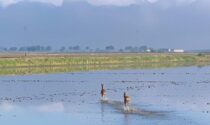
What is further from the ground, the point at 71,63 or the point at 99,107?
the point at 99,107

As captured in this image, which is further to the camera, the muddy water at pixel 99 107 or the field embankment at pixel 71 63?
the field embankment at pixel 71 63

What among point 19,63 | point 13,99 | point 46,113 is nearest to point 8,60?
point 19,63

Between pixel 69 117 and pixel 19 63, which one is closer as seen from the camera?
pixel 69 117

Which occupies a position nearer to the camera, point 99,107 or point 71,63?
point 99,107

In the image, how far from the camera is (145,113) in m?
33.6

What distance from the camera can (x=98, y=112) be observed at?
34.1 m

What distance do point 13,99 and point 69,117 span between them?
12.3 m

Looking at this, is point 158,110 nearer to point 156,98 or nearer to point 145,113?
point 145,113

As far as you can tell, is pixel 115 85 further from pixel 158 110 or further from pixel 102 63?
pixel 102 63

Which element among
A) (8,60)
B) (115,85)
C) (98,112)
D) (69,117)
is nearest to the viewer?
(69,117)

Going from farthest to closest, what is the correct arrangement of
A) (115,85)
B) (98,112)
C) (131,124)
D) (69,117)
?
1. (115,85)
2. (98,112)
3. (69,117)
4. (131,124)

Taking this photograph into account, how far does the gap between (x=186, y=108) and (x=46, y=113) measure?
8.76 metres

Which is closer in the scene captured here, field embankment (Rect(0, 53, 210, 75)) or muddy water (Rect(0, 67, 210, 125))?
muddy water (Rect(0, 67, 210, 125))

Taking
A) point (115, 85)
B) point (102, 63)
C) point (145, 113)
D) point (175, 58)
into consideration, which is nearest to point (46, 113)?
point (145, 113)
